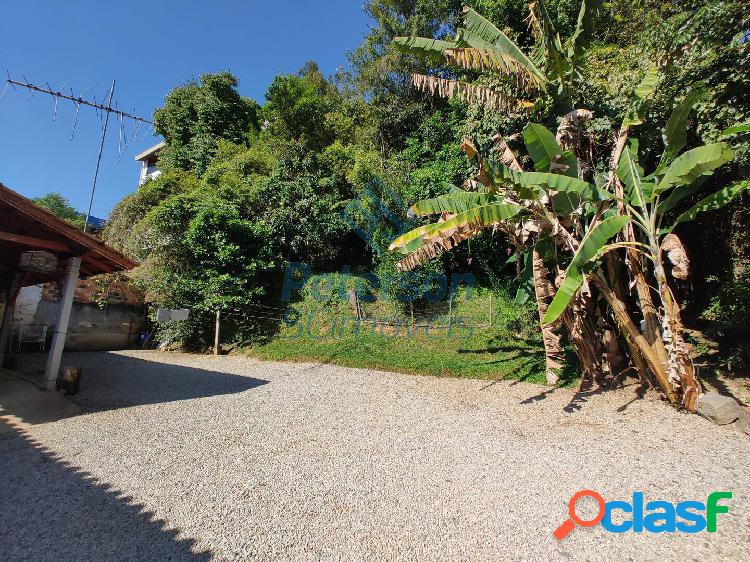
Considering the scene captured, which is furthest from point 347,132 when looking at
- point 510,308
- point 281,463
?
point 281,463

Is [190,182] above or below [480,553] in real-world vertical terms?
above

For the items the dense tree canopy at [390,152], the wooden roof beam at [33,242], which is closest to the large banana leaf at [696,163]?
the dense tree canopy at [390,152]

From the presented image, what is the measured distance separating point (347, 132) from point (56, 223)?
14.4 metres

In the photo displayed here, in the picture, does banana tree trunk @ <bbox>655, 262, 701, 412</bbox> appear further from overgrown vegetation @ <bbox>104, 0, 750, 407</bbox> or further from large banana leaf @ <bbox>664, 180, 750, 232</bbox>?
large banana leaf @ <bbox>664, 180, 750, 232</bbox>

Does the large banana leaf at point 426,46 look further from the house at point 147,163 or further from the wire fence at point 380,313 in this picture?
the house at point 147,163

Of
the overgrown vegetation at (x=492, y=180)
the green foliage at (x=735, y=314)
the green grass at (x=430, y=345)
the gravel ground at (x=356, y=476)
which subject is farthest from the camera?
the green grass at (x=430, y=345)

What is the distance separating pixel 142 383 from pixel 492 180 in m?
8.43

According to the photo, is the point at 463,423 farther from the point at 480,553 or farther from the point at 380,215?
the point at 380,215

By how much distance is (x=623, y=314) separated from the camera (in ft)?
18.0

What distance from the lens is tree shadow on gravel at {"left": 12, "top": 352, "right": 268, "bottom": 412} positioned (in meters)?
6.56

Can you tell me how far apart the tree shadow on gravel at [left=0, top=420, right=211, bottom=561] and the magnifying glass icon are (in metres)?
2.78

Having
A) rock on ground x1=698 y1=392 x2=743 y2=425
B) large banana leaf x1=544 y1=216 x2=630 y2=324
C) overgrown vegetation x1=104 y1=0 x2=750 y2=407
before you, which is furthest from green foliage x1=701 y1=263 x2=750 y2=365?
large banana leaf x1=544 y1=216 x2=630 y2=324

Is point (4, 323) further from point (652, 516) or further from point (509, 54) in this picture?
point (652, 516)

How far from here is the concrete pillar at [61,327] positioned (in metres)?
6.38
